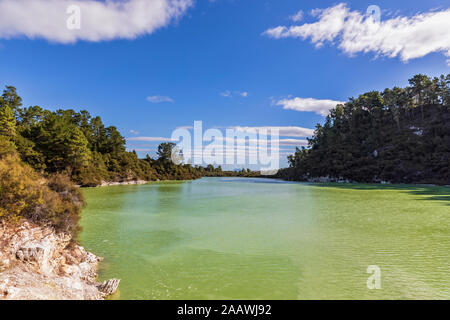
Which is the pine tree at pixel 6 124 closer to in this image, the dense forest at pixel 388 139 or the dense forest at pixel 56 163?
the dense forest at pixel 56 163

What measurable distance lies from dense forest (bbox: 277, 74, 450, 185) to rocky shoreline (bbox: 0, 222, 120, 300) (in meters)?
80.1

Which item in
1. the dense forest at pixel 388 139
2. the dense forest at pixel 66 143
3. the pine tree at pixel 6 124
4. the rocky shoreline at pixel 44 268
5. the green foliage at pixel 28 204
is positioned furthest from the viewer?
the dense forest at pixel 388 139

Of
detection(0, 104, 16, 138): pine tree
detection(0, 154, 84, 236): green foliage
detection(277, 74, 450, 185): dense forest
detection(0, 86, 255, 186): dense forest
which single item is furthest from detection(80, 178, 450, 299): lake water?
detection(277, 74, 450, 185): dense forest

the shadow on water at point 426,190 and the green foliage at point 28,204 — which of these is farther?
the shadow on water at point 426,190

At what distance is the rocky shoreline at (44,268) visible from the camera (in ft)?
16.5

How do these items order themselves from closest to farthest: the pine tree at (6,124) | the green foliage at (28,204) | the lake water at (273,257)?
the lake water at (273,257), the green foliage at (28,204), the pine tree at (6,124)

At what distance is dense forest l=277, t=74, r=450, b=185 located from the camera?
231 feet

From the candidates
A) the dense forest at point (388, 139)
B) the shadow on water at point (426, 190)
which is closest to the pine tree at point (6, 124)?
the shadow on water at point (426, 190)

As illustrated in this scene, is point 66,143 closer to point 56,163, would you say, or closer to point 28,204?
point 56,163

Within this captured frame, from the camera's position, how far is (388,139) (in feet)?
288

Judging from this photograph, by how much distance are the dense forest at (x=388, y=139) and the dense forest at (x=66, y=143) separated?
242 ft

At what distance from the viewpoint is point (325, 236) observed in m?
12.6
